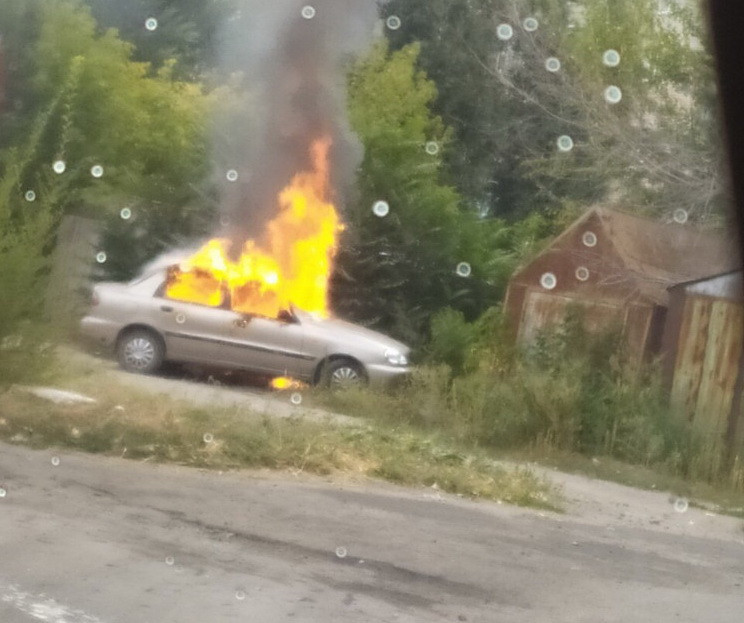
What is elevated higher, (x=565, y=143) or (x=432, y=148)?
(x=565, y=143)

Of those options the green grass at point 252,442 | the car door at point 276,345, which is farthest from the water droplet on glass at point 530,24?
the green grass at point 252,442

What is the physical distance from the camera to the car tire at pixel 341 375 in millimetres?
7188

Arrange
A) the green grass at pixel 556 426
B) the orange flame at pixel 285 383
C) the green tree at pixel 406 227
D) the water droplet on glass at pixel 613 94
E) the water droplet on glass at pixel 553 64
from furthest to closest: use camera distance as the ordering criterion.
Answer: the water droplet on glass at pixel 553 64
the water droplet on glass at pixel 613 94
the green tree at pixel 406 227
the orange flame at pixel 285 383
the green grass at pixel 556 426

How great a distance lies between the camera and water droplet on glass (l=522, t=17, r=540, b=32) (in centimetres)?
777

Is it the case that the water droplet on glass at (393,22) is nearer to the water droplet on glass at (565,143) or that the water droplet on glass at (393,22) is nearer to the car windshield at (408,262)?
the car windshield at (408,262)

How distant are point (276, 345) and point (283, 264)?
0.56 m

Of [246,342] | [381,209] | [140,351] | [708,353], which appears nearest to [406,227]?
[381,209]

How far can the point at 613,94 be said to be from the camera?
7.57 meters

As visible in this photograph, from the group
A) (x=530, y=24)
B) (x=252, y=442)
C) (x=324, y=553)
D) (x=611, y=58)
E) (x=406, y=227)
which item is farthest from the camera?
(x=530, y=24)

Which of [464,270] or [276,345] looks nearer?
[276,345]

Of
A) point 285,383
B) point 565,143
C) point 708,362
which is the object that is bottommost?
point 285,383

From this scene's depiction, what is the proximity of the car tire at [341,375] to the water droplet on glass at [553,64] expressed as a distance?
2552 millimetres

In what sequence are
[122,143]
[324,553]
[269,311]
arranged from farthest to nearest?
[122,143] < [269,311] < [324,553]

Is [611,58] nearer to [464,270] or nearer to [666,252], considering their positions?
[666,252]
